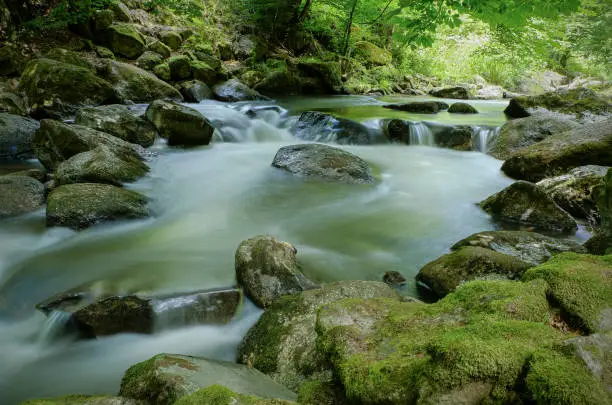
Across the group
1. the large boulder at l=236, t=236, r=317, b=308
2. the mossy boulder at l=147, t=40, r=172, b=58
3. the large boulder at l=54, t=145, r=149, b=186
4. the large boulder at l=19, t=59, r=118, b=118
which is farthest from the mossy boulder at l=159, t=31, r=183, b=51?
the large boulder at l=236, t=236, r=317, b=308

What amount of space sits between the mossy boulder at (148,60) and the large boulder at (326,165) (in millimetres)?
7723

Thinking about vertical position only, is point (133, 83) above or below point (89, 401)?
above

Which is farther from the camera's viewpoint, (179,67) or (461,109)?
(461,109)

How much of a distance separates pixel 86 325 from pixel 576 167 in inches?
270

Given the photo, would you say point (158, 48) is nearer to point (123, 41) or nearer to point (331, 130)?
point (123, 41)

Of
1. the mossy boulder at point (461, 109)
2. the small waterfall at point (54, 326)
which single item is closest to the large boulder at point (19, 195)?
the small waterfall at point (54, 326)

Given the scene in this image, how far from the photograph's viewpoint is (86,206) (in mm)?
4633

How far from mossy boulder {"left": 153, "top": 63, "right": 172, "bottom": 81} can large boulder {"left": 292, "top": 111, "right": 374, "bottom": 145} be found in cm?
519

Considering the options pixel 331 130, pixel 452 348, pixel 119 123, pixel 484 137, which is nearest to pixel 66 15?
pixel 119 123

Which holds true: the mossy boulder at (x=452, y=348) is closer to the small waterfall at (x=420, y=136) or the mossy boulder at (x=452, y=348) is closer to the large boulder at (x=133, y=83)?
the small waterfall at (x=420, y=136)

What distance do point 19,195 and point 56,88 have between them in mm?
4663

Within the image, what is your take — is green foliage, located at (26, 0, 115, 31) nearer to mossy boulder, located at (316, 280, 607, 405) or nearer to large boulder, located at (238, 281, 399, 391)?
large boulder, located at (238, 281, 399, 391)

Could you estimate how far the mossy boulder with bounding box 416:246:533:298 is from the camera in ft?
10.8

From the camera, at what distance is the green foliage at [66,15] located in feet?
34.0
